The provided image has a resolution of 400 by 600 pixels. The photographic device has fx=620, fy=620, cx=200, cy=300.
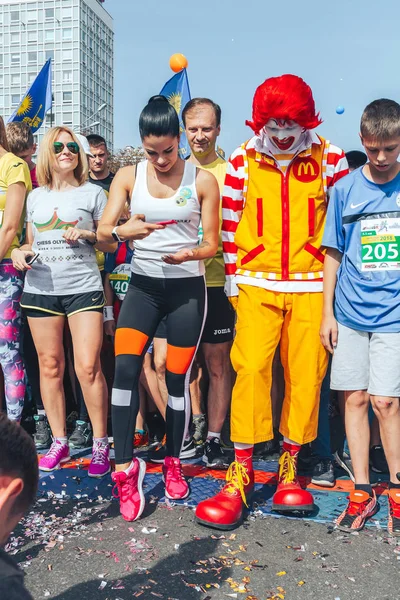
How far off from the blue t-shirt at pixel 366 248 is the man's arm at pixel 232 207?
1.68ft

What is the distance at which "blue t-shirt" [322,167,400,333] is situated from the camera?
10.6ft

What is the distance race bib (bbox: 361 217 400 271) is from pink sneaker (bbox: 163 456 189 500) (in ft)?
5.04

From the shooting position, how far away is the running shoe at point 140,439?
4566mm

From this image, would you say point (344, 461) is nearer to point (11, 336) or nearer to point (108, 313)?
point (108, 313)

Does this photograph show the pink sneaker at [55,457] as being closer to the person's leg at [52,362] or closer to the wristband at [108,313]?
the person's leg at [52,362]

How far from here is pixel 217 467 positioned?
4.07m

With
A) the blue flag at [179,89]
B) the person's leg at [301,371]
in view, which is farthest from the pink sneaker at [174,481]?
the blue flag at [179,89]

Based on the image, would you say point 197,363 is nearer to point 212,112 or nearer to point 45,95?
point 212,112

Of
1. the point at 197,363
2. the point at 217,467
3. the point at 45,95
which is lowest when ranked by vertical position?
the point at 217,467

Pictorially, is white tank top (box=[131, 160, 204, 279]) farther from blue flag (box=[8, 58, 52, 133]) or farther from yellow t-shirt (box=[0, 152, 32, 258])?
blue flag (box=[8, 58, 52, 133])

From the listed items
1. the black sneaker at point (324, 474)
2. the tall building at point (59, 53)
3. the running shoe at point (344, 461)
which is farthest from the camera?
the tall building at point (59, 53)

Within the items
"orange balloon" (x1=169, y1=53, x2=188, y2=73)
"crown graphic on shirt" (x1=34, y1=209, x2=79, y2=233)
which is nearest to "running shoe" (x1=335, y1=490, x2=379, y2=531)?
"crown graphic on shirt" (x1=34, y1=209, x2=79, y2=233)

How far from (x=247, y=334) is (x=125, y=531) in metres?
1.21

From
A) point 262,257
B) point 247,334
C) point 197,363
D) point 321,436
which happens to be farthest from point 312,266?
point 197,363
